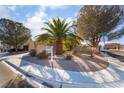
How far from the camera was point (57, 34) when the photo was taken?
653 cm

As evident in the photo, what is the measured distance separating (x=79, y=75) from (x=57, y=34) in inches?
49.1

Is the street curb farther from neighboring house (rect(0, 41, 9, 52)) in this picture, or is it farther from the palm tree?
the palm tree

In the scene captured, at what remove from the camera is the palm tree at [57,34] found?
6.32m

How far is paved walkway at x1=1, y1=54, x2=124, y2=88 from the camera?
5.95 metres

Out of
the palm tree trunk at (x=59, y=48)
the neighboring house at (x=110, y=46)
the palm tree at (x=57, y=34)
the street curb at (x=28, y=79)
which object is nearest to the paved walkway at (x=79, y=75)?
the street curb at (x=28, y=79)

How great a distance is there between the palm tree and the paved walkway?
61cm

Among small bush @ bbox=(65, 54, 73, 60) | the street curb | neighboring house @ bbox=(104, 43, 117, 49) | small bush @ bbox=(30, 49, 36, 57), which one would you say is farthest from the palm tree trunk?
neighboring house @ bbox=(104, 43, 117, 49)

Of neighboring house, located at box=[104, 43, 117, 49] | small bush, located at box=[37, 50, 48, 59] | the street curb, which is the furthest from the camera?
neighboring house, located at box=[104, 43, 117, 49]

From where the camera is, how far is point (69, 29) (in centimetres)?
648

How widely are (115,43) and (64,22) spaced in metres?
1.41
